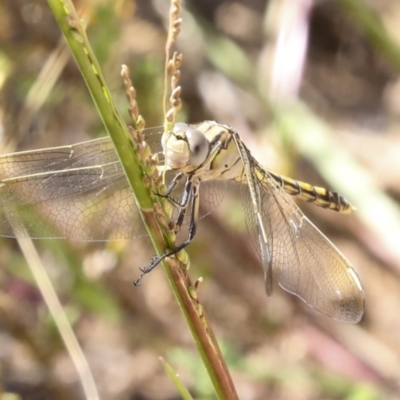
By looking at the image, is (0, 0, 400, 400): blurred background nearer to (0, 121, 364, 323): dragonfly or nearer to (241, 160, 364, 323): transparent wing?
(0, 121, 364, 323): dragonfly

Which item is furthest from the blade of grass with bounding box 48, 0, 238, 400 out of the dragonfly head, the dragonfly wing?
the dragonfly wing

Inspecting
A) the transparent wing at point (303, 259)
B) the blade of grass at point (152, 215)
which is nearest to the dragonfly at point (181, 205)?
the transparent wing at point (303, 259)

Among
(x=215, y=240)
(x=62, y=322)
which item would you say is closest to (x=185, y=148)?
(x=62, y=322)

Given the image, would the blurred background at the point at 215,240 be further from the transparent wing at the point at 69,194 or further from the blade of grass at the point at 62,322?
the transparent wing at the point at 69,194

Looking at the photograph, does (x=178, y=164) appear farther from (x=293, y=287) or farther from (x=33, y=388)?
(x=33, y=388)

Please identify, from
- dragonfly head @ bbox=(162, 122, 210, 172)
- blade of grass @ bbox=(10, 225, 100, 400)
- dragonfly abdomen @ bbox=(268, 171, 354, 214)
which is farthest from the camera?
dragonfly abdomen @ bbox=(268, 171, 354, 214)

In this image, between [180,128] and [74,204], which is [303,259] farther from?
[74,204]
